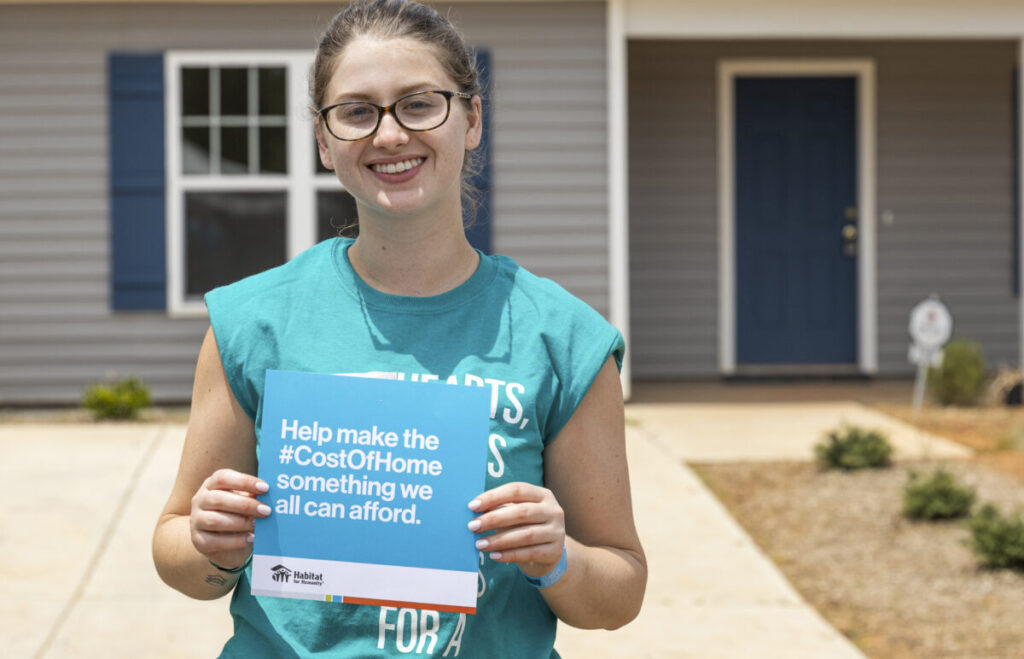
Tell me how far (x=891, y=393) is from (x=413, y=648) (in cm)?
704

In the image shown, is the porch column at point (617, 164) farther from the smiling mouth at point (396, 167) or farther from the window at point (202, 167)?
the smiling mouth at point (396, 167)

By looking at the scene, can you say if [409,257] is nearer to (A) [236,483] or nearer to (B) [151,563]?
(A) [236,483]

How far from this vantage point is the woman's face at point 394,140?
1533 mm

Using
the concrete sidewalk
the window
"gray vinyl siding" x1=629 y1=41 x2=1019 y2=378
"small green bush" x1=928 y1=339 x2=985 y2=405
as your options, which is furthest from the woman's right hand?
"gray vinyl siding" x1=629 y1=41 x2=1019 y2=378

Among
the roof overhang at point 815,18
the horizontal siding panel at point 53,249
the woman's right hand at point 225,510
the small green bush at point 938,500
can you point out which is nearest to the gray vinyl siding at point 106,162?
the horizontal siding panel at point 53,249

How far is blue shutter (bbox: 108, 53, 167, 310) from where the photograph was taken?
7.29m

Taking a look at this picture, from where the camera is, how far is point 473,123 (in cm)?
169

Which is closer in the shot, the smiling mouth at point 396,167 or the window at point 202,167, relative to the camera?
the smiling mouth at point 396,167

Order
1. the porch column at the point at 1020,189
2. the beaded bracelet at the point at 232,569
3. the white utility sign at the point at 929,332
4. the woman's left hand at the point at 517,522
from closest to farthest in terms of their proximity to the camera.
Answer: the woman's left hand at the point at 517,522, the beaded bracelet at the point at 232,569, the white utility sign at the point at 929,332, the porch column at the point at 1020,189

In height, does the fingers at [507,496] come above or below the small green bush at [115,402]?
above

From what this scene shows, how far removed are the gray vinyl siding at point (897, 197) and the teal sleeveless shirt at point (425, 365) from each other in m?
7.19

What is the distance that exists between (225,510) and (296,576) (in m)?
0.12

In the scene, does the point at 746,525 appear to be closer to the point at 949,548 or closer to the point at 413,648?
the point at 949,548

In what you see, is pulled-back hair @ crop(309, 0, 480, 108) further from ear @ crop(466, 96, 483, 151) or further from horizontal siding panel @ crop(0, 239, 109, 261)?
horizontal siding panel @ crop(0, 239, 109, 261)
